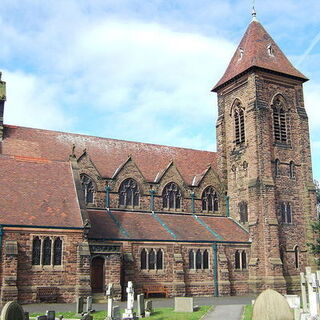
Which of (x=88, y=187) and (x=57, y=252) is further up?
(x=88, y=187)

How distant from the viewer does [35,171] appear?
32.1 m

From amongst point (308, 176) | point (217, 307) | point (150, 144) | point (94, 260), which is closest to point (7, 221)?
point (94, 260)

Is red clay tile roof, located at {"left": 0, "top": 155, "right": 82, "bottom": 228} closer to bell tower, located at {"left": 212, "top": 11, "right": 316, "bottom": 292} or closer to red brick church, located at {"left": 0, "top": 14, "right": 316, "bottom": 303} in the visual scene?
red brick church, located at {"left": 0, "top": 14, "right": 316, "bottom": 303}

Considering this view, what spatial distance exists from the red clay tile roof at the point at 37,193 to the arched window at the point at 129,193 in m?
6.06

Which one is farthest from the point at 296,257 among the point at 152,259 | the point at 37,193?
the point at 37,193

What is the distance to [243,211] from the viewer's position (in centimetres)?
3975

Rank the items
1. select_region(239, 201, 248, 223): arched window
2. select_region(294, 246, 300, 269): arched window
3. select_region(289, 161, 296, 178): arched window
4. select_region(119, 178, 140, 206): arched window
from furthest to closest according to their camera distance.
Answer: select_region(289, 161, 296, 178): arched window → select_region(239, 201, 248, 223): arched window → select_region(294, 246, 300, 269): arched window → select_region(119, 178, 140, 206): arched window

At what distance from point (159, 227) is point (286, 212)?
36.6ft

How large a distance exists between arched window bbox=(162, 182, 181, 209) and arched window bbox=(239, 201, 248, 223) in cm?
531

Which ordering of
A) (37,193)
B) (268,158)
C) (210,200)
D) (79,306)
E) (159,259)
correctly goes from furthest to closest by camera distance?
(210,200), (268,158), (159,259), (37,193), (79,306)

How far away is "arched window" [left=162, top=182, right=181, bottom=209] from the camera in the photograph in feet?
130

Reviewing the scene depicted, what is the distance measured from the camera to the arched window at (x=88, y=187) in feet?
120

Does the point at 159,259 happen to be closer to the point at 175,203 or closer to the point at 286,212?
the point at 175,203

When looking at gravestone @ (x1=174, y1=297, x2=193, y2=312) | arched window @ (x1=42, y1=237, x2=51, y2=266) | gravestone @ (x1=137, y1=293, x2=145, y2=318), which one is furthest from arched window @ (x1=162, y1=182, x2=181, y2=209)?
gravestone @ (x1=137, y1=293, x2=145, y2=318)
